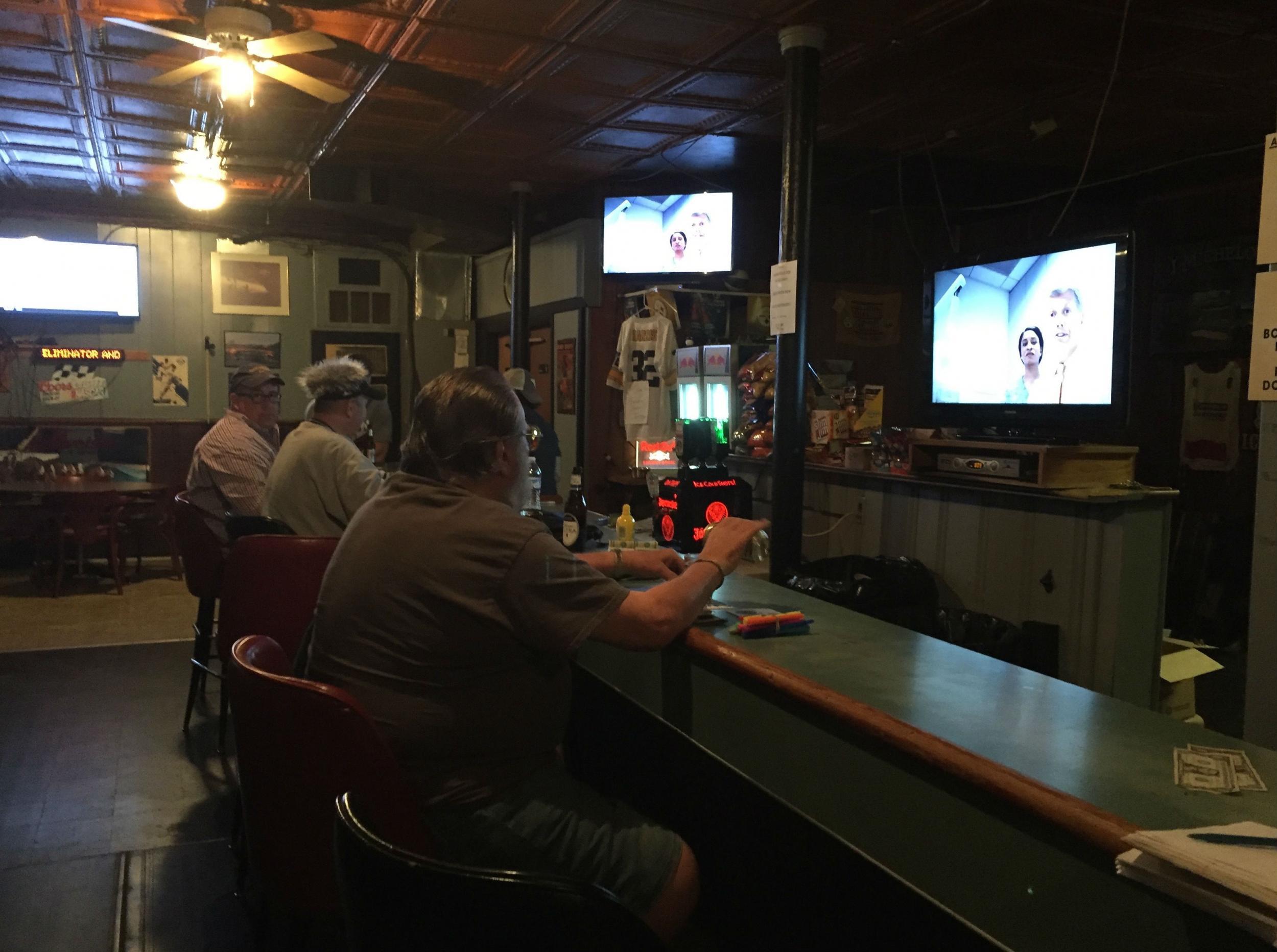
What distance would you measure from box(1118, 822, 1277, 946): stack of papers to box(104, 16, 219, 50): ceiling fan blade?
4.05 meters

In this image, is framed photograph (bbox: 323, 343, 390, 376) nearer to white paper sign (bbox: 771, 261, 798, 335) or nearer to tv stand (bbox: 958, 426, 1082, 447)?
white paper sign (bbox: 771, 261, 798, 335)

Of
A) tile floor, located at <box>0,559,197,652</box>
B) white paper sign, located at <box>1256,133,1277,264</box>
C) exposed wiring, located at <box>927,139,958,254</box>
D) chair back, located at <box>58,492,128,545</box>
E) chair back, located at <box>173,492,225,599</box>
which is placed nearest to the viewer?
white paper sign, located at <box>1256,133,1277,264</box>

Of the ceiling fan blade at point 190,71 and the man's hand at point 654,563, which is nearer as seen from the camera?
the man's hand at point 654,563

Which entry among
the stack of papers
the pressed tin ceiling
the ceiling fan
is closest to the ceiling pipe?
the pressed tin ceiling

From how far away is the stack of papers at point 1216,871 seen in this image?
978mm

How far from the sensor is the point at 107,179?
7309 millimetres

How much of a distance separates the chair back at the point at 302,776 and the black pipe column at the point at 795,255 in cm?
246

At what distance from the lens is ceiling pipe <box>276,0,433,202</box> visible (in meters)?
3.88

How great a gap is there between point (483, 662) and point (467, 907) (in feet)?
2.17

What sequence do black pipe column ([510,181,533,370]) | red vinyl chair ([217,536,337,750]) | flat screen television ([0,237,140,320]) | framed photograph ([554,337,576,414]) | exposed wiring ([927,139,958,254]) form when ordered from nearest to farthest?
red vinyl chair ([217,536,337,750])
exposed wiring ([927,139,958,254])
black pipe column ([510,181,533,370])
framed photograph ([554,337,576,414])
flat screen television ([0,237,140,320])

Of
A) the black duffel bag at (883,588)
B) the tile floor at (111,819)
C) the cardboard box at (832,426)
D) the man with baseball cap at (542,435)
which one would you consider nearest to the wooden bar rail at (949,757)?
the tile floor at (111,819)

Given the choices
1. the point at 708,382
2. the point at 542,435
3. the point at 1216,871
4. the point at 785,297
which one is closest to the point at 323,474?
the point at 785,297

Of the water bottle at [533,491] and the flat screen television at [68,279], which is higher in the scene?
the flat screen television at [68,279]

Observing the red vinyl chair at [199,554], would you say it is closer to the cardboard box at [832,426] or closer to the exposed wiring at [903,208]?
the cardboard box at [832,426]
